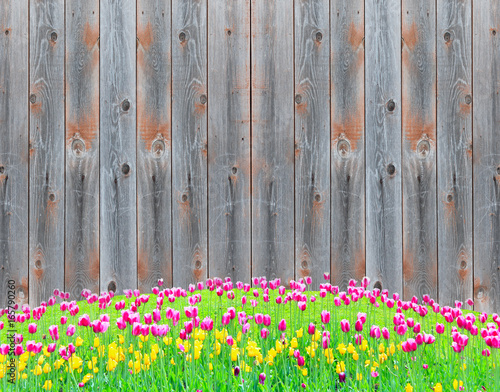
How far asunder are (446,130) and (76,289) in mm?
2401

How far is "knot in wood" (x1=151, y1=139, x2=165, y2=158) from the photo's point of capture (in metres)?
2.99

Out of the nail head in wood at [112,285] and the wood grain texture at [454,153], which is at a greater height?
the wood grain texture at [454,153]

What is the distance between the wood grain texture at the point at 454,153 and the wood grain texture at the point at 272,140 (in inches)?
35.5

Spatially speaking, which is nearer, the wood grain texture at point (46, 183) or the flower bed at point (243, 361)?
the flower bed at point (243, 361)

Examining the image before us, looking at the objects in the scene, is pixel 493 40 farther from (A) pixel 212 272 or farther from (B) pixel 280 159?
(A) pixel 212 272

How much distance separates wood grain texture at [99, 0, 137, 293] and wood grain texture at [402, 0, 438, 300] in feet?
5.32

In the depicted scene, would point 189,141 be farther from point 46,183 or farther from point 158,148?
point 46,183

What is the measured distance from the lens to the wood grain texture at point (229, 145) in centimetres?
297

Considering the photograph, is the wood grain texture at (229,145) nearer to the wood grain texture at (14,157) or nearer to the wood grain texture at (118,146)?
the wood grain texture at (118,146)

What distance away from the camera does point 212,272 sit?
2.98m

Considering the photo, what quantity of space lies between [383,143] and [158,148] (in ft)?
4.39

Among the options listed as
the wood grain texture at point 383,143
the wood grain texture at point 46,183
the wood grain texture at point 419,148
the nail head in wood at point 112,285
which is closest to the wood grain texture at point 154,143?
the nail head in wood at point 112,285

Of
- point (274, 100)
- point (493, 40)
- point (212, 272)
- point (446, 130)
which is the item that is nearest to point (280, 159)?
point (274, 100)

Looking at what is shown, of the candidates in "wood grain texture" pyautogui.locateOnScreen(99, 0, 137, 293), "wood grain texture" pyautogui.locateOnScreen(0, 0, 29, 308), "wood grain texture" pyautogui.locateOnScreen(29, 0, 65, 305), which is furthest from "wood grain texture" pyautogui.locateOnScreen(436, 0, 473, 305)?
"wood grain texture" pyautogui.locateOnScreen(0, 0, 29, 308)
